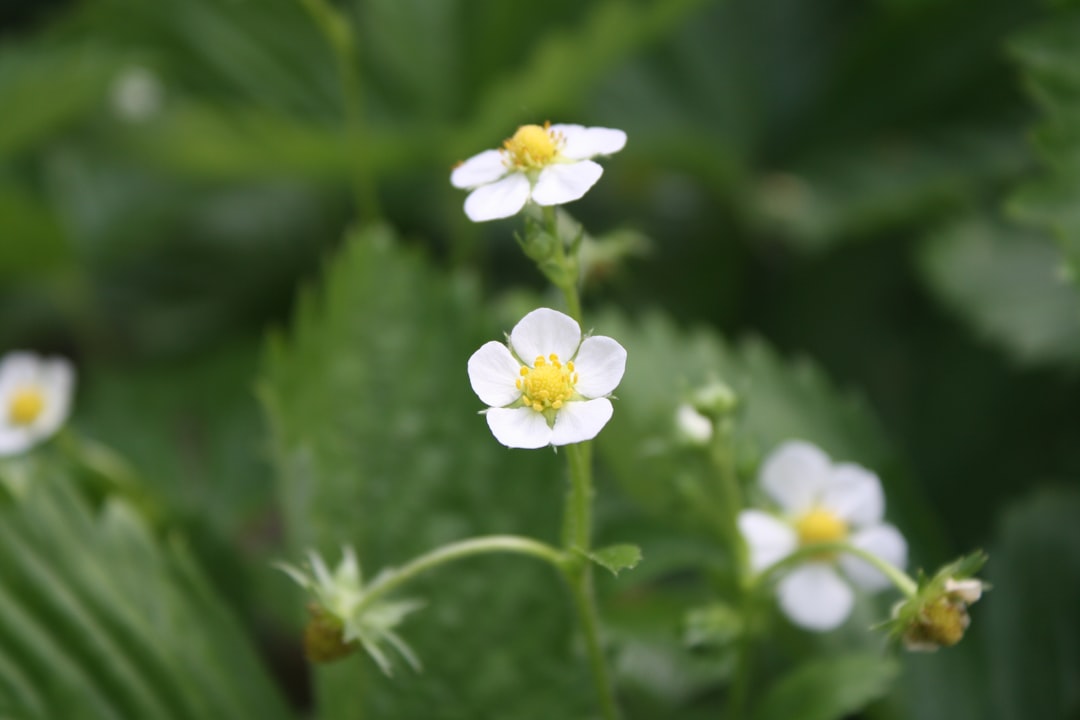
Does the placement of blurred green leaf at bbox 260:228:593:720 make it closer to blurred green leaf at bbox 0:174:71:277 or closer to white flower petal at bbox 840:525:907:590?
white flower petal at bbox 840:525:907:590

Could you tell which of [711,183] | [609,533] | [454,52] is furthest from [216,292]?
[609,533]

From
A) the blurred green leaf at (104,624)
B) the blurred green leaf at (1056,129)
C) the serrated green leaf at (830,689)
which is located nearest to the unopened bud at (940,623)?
the serrated green leaf at (830,689)

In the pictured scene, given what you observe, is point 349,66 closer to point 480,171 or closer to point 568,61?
point 568,61

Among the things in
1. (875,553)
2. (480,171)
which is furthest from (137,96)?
(875,553)

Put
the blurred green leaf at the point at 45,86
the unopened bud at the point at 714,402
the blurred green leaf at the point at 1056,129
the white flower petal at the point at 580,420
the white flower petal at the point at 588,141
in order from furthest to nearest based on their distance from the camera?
the blurred green leaf at the point at 45,86 < the blurred green leaf at the point at 1056,129 < the unopened bud at the point at 714,402 < the white flower petal at the point at 588,141 < the white flower petal at the point at 580,420

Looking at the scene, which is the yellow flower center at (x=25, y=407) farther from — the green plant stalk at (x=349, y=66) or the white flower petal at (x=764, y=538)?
the white flower petal at (x=764, y=538)

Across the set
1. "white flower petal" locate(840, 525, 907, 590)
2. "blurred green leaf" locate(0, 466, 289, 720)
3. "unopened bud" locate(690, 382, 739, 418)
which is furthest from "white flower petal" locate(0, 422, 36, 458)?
"white flower petal" locate(840, 525, 907, 590)
